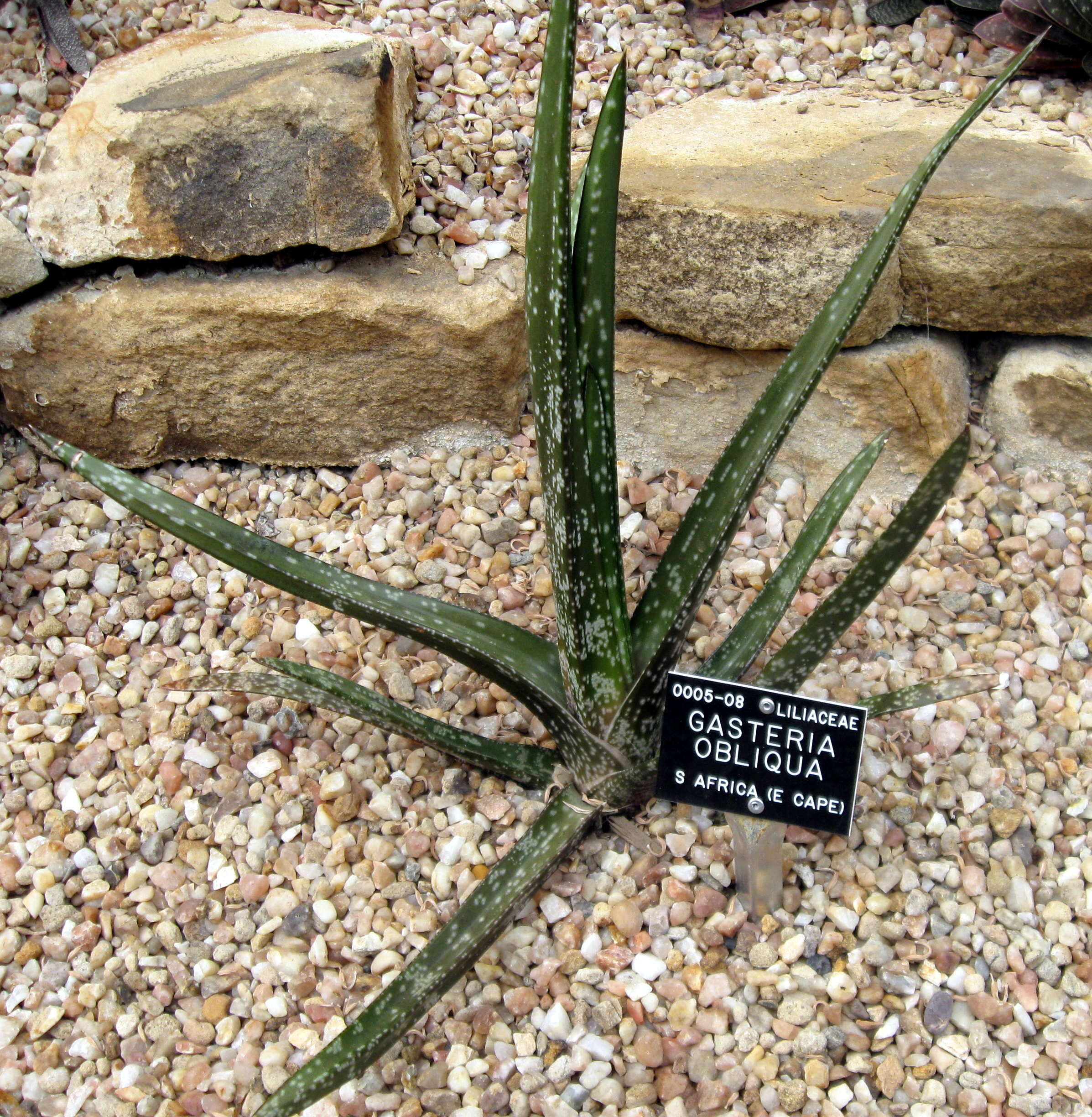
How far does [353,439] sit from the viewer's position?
1677 mm

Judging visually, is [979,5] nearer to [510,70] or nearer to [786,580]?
[510,70]

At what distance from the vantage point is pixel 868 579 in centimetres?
98

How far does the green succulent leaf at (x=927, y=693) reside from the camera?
1067 mm

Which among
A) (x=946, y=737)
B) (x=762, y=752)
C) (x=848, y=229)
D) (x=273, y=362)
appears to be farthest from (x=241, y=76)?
(x=946, y=737)

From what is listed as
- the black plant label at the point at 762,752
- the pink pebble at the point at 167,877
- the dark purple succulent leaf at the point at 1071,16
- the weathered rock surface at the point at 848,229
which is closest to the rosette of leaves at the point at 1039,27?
the dark purple succulent leaf at the point at 1071,16

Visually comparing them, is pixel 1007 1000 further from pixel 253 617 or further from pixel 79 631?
pixel 79 631

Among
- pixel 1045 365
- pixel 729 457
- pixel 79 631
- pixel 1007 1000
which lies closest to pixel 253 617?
pixel 79 631

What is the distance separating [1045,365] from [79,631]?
142cm

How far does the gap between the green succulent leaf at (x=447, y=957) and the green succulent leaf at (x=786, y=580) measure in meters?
0.22

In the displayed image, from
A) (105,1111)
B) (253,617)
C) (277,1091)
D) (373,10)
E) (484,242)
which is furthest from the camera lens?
(373,10)

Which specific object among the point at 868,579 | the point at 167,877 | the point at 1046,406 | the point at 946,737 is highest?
the point at 868,579

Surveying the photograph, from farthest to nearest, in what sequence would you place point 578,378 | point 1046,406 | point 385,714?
point 1046,406, point 385,714, point 578,378

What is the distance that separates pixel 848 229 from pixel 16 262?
118cm

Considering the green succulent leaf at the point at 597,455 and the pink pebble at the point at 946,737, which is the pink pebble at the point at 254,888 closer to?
the green succulent leaf at the point at 597,455
